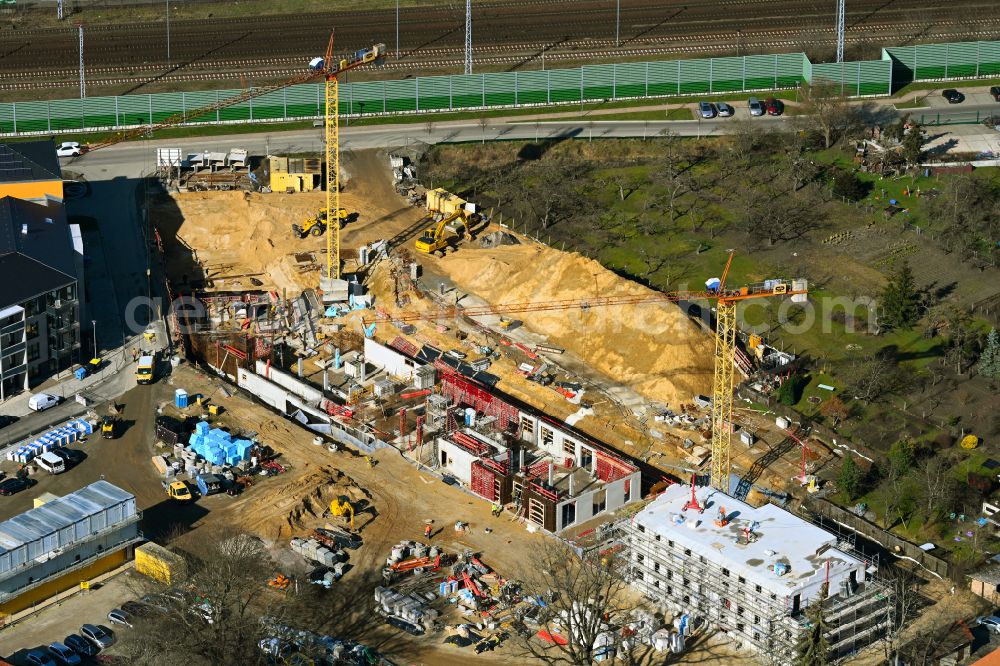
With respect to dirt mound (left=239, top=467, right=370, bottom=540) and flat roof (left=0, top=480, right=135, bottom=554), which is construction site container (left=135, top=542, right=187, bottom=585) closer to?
flat roof (left=0, top=480, right=135, bottom=554)

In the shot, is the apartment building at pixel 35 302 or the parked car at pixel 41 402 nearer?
the parked car at pixel 41 402

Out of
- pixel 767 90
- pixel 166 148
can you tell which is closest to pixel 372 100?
pixel 166 148

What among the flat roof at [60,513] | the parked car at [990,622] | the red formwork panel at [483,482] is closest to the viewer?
the parked car at [990,622]

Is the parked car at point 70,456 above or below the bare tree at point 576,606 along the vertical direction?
above

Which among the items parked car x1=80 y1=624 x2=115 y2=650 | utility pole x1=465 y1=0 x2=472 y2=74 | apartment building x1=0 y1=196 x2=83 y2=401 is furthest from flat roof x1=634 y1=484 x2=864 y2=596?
utility pole x1=465 y1=0 x2=472 y2=74

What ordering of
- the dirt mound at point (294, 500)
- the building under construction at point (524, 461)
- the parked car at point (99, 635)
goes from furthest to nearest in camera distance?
the building under construction at point (524, 461)
the dirt mound at point (294, 500)
the parked car at point (99, 635)

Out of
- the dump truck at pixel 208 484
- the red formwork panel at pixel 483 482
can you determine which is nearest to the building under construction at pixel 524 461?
the red formwork panel at pixel 483 482

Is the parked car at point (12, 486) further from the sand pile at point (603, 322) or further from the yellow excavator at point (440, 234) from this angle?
the yellow excavator at point (440, 234)
